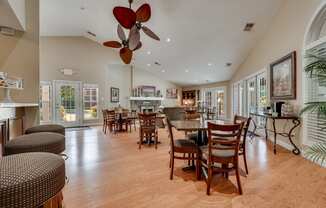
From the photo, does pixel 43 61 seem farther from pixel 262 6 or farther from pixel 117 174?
pixel 262 6

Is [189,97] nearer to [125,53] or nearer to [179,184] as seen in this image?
[125,53]

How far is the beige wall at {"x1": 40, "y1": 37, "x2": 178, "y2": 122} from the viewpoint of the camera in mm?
8602

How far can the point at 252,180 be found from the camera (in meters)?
2.79

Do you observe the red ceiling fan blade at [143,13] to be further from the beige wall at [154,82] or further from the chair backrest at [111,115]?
the beige wall at [154,82]

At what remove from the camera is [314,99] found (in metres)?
3.75

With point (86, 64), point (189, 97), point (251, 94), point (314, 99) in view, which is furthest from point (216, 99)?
point (314, 99)

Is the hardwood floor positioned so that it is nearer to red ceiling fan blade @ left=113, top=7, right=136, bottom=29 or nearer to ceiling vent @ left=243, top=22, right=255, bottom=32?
red ceiling fan blade @ left=113, top=7, right=136, bottom=29

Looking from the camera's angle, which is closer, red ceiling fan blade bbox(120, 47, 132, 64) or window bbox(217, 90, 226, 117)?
red ceiling fan blade bbox(120, 47, 132, 64)

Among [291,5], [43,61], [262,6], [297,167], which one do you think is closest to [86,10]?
[43,61]

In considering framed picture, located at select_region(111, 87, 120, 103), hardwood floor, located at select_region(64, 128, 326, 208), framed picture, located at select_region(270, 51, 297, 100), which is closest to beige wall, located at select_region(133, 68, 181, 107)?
framed picture, located at select_region(111, 87, 120, 103)

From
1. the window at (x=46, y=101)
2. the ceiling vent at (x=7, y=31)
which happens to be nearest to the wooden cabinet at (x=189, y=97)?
the window at (x=46, y=101)

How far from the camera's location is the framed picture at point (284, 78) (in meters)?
4.40

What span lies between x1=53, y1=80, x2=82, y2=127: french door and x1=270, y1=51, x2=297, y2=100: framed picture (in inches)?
317

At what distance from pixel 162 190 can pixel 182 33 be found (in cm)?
553
